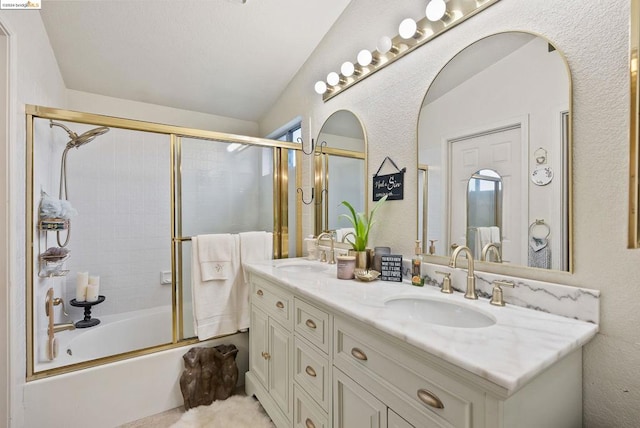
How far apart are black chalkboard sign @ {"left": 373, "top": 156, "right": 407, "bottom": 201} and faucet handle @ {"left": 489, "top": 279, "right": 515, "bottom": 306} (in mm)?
618

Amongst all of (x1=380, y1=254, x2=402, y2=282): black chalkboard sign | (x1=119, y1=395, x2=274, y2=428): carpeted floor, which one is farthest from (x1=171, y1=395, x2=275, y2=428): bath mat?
(x1=380, y1=254, x2=402, y2=282): black chalkboard sign

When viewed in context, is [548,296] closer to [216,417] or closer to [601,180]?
[601,180]

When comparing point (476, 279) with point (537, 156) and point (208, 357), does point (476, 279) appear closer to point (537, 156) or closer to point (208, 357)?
point (537, 156)

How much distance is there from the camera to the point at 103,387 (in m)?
1.63

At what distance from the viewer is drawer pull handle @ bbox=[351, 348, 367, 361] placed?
95 cm

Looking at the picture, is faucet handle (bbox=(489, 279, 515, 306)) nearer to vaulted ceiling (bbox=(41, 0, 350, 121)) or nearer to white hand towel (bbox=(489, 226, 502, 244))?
white hand towel (bbox=(489, 226, 502, 244))

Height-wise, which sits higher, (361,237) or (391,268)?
(361,237)

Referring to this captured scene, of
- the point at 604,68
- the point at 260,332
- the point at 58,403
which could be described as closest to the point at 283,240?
the point at 260,332

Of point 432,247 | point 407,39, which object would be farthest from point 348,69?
point 432,247

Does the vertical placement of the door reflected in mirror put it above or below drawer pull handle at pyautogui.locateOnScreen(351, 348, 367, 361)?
above

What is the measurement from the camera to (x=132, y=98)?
2.54 m

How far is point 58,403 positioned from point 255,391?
102 centimetres

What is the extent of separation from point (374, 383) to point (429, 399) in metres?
0.20

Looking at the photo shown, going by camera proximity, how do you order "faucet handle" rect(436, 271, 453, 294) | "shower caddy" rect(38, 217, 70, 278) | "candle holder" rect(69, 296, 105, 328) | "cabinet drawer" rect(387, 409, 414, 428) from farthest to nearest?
"candle holder" rect(69, 296, 105, 328)
"shower caddy" rect(38, 217, 70, 278)
"faucet handle" rect(436, 271, 453, 294)
"cabinet drawer" rect(387, 409, 414, 428)
